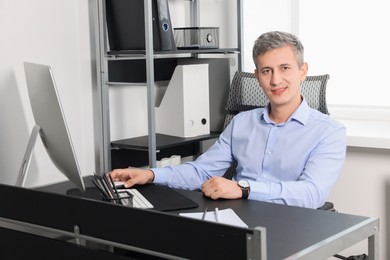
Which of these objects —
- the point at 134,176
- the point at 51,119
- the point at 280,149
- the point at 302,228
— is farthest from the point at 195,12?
the point at 302,228

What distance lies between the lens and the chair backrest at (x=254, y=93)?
2846mm

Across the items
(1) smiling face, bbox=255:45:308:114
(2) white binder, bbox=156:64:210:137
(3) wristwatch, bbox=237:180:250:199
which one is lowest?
(3) wristwatch, bbox=237:180:250:199

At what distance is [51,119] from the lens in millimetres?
1866

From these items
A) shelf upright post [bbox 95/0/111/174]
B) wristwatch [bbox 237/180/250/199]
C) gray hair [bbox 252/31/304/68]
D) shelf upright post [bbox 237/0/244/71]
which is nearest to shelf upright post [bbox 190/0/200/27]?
shelf upright post [bbox 237/0/244/71]

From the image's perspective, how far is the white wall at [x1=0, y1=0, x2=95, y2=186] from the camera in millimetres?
2836

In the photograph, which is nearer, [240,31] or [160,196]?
[160,196]

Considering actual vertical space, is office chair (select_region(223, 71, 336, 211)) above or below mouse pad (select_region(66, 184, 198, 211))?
above

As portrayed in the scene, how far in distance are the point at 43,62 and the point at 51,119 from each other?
119cm

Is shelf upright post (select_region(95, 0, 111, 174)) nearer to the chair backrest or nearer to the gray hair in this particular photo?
the chair backrest

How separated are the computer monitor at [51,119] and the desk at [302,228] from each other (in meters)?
0.42

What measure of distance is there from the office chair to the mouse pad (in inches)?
21.3

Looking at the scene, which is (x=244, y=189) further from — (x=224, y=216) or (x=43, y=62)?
(x=43, y=62)

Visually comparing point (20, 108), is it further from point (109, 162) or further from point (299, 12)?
point (299, 12)

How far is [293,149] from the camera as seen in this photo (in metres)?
2.44
